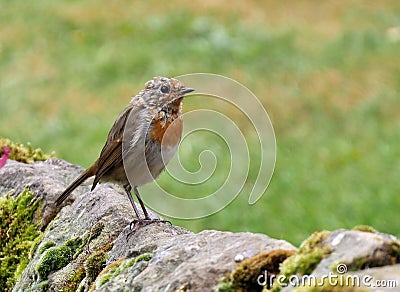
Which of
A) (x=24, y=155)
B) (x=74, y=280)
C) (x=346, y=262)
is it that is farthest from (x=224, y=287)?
(x=24, y=155)

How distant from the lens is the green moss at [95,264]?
3475 mm

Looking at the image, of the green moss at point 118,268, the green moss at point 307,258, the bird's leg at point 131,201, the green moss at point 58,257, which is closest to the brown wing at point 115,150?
the bird's leg at point 131,201

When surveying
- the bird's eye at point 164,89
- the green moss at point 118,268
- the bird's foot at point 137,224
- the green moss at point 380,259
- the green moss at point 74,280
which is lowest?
the green moss at point 380,259

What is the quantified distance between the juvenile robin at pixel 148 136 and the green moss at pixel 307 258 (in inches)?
84.1

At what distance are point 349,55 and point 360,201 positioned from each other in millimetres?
5747

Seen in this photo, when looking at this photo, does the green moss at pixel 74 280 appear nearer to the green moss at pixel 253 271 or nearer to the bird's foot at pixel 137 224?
the bird's foot at pixel 137 224

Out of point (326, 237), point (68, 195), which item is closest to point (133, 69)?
point (68, 195)

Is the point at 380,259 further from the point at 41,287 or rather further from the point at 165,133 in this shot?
the point at 165,133

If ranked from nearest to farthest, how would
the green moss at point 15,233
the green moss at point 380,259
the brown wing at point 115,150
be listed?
the green moss at point 380,259 < the green moss at point 15,233 < the brown wing at point 115,150

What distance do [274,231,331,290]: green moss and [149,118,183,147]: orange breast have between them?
6.99ft

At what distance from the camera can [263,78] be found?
13570 millimetres

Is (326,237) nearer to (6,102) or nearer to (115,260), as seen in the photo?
(115,260)

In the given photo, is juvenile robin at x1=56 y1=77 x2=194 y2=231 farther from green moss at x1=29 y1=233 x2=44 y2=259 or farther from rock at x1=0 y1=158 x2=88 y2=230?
green moss at x1=29 y1=233 x2=44 y2=259

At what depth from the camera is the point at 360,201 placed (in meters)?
9.19
